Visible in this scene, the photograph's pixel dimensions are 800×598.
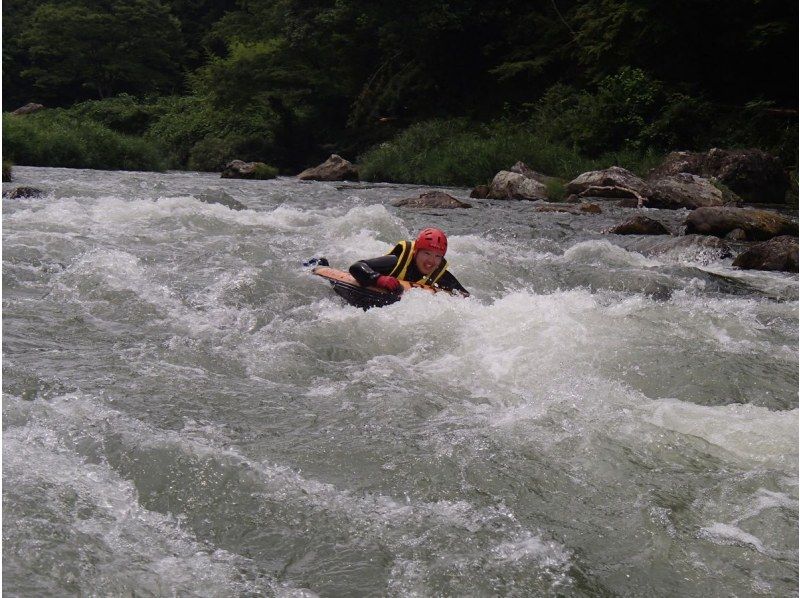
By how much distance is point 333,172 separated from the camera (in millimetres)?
20859

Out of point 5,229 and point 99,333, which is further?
point 5,229

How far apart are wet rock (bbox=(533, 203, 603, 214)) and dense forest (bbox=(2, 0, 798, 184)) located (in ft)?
18.9

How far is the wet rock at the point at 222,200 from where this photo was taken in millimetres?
11570

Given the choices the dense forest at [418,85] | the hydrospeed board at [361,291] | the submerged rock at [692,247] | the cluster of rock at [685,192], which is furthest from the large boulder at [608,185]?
the hydrospeed board at [361,291]

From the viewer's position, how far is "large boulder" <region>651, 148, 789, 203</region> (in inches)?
588

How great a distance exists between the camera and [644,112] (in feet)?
65.1

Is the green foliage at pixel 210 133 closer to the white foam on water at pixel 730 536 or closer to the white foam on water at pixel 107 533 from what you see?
the white foam on water at pixel 107 533

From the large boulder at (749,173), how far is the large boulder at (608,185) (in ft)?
3.91

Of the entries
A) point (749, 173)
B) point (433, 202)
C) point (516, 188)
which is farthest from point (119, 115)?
point (749, 173)

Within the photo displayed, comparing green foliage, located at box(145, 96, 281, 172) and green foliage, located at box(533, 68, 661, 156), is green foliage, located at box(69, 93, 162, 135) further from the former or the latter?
green foliage, located at box(533, 68, 661, 156)

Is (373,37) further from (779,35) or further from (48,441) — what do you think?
(48,441)

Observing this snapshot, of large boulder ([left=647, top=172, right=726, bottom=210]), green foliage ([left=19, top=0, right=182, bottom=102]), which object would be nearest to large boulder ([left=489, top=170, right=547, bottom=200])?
large boulder ([left=647, top=172, right=726, bottom=210])

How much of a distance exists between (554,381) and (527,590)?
2.19 m

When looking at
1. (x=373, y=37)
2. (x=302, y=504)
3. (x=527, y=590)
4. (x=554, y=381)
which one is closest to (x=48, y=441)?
(x=302, y=504)
